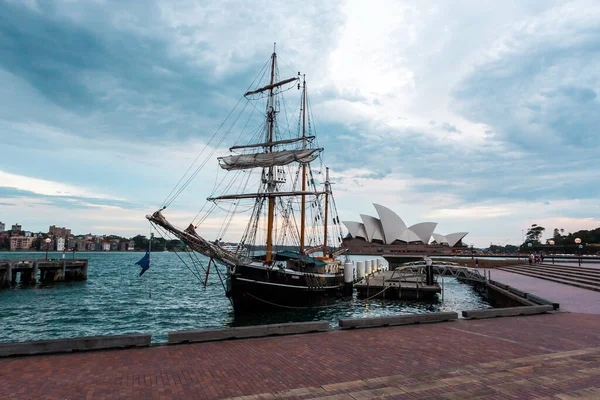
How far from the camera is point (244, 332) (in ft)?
36.3

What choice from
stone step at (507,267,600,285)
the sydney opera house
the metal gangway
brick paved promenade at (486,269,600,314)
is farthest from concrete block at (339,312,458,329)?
the sydney opera house

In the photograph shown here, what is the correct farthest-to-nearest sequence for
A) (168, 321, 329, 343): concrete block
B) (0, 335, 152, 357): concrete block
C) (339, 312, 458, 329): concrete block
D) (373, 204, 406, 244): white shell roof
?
(373, 204, 406, 244): white shell roof < (339, 312, 458, 329): concrete block < (168, 321, 329, 343): concrete block < (0, 335, 152, 357): concrete block

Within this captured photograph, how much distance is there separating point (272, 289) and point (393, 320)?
13824 millimetres

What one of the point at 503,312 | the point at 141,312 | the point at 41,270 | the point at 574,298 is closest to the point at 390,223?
the point at 41,270

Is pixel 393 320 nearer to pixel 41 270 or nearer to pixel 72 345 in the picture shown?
pixel 72 345

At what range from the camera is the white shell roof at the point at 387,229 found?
372ft

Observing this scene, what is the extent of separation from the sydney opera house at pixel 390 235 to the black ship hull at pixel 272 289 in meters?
84.8

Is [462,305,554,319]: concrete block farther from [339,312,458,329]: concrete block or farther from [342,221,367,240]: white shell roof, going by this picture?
[342,221,367,240]: white shell roof

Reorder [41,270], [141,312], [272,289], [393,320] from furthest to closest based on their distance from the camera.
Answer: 1. [41,270]
2. [141,312]
3. [272,289]
4. [393,320]

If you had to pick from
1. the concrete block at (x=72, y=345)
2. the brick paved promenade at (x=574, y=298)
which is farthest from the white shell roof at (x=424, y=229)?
the concrete block at (x=72, y=345)

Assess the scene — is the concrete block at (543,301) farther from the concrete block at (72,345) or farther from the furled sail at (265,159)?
the furled sail at (265,159)

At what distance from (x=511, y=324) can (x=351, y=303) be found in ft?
62.4

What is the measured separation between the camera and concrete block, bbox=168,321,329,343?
10375 millimetres

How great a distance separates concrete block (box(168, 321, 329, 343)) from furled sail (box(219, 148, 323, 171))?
20.5 m
